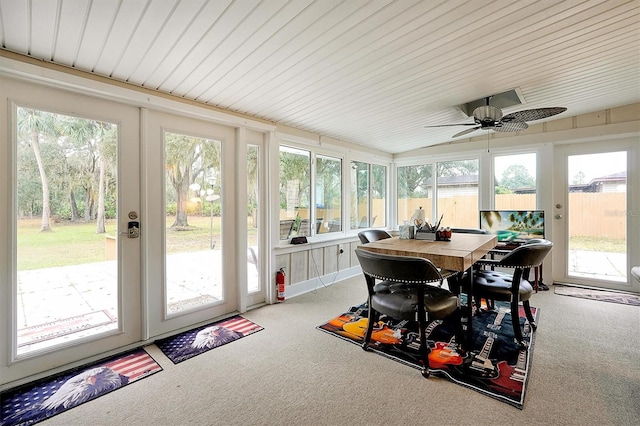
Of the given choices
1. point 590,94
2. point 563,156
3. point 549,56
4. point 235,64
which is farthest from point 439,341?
point 563,156

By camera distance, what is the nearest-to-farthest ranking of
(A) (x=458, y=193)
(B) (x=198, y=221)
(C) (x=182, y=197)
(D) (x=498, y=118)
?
(C) (x=182, y=197), (B) (x=198, y=221), (D) (x=498, y=118), (A) (x=458, y=193)

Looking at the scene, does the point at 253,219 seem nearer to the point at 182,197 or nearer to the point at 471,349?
the point at 182,197

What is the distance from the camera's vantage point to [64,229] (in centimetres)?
224

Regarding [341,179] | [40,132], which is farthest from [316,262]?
[40,132]

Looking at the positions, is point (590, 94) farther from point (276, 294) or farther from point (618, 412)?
point (276, 294)

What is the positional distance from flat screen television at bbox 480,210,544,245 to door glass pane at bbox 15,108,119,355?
15.6 ft

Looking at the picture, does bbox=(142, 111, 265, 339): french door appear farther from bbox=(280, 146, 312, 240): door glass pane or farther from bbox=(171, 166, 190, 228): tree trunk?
bbox=(280, 146, 312, 240): door glass pane

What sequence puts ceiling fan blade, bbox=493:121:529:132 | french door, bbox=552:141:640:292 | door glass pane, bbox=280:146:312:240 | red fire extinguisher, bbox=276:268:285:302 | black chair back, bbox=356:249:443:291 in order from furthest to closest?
1. french door, bbox=552:141:640:292
2. door glass pane, bbox=280:146:312:240
3. red fire extinguisher, bbox=276:268:285:302
4. ceiling fan blade, bbox=493:121:529:132
5. black chair back, bbox=356:249:443:291

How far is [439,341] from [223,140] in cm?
303

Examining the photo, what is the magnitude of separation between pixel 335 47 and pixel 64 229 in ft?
8.26

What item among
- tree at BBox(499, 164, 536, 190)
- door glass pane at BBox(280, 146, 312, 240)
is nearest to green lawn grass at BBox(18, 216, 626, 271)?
door glass pane at BBox(280, 146, 312, 240)

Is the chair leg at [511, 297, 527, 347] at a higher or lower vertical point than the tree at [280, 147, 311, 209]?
lower

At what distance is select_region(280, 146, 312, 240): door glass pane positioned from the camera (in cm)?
393

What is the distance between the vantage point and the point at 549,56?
246cm
